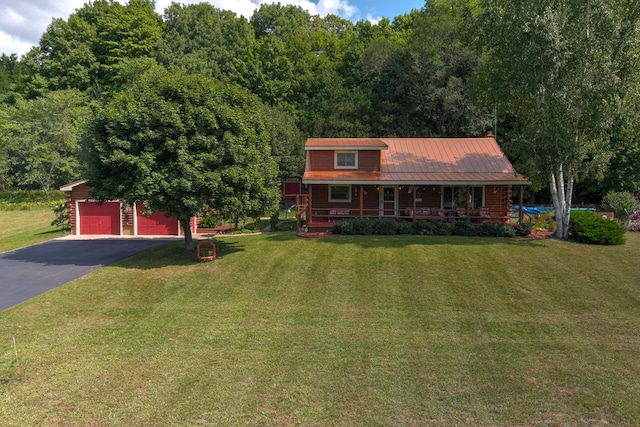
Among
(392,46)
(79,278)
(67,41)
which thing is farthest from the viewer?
(67,41)

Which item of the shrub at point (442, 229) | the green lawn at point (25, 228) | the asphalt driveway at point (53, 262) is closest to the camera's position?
the asphalt driveway at point (53, 262)

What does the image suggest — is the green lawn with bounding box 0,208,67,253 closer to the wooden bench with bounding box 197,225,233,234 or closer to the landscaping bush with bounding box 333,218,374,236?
the wooden bench with bounding box 197,225,233,234

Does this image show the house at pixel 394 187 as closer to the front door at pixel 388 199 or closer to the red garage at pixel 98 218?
the front door at pixel 388 199

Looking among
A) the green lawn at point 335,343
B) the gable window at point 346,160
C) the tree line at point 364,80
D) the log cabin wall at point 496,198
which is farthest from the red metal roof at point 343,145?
the green lawn at point 335,343

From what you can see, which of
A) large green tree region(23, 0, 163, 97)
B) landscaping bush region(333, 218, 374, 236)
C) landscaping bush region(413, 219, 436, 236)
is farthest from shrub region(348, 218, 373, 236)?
large green tree region(23, 0, 163, 97)

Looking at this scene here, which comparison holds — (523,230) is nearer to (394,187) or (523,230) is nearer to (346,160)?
(394,187)

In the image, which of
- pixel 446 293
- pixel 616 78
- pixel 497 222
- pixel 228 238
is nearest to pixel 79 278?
pixel 228 238

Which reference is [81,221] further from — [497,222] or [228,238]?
[497,222]
